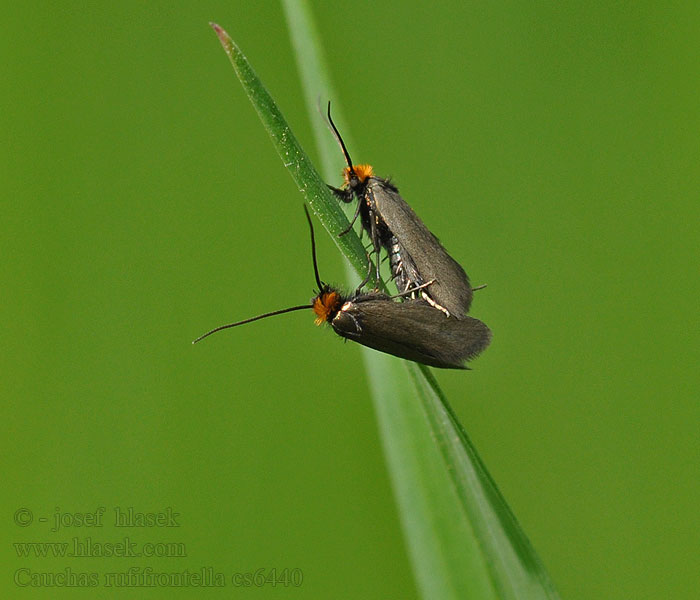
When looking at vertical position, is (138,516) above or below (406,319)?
below

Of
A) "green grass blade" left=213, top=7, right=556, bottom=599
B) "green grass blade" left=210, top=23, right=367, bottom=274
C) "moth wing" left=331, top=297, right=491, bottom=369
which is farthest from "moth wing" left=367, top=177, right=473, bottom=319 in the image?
"green grass blade" left=210, top=23, right=367, bottom=274

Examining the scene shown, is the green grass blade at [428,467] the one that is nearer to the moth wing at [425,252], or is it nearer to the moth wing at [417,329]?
the moth wing at [417,329]

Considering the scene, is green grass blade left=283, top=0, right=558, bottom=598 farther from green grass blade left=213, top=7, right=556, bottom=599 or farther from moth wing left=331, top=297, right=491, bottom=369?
moth wing left=331, top=297, right=491, bottom=369

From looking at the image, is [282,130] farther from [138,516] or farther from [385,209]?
[138,516]

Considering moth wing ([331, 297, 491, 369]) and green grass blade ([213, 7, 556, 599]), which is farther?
moth wing ([331, 297, 491, 369])

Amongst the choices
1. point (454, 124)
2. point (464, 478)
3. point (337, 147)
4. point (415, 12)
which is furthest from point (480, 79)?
point (464, 478)

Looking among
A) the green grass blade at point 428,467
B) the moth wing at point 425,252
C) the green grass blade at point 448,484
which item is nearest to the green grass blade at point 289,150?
the green grass blade at point 428,467
